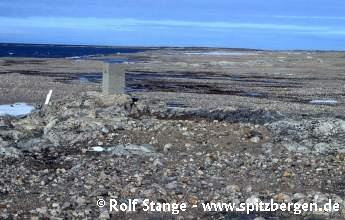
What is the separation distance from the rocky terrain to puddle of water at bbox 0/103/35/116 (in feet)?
16.8

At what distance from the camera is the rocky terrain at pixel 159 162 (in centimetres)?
994

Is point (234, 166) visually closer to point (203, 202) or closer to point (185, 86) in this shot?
point (203, 202)

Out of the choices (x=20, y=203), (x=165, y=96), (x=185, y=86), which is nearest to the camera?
(x=20, y=203)

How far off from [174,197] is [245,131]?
5.35 metres

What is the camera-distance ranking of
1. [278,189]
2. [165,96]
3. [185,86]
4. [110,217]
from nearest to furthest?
[110,217]
[278,189]
[165,96]
[185,86]

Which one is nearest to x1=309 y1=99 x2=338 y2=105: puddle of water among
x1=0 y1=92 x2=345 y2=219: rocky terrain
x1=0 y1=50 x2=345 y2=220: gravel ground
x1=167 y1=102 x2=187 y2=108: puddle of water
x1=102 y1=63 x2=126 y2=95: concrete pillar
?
x1=167 y1=102 x2=187 y2=108: puddle of water

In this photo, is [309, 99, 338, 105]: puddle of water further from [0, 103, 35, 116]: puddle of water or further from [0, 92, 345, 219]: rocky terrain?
[0, 103, 35, 116]: puddle of water

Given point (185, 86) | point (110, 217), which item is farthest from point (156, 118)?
point (185, 86)

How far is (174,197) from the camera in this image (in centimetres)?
1009

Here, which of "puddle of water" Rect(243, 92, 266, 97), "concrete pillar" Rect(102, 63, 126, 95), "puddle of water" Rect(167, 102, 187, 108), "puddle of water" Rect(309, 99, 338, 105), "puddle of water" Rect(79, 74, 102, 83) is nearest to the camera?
"concrete pillar" Rect(102, 63, 126, 95)

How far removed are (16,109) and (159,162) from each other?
1372 centimetres

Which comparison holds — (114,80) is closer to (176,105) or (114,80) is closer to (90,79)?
(176,105)

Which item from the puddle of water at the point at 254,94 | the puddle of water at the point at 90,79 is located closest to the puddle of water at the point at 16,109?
the puddle of water at the point at 254,94

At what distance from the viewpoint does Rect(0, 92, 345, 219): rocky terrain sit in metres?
9.94
